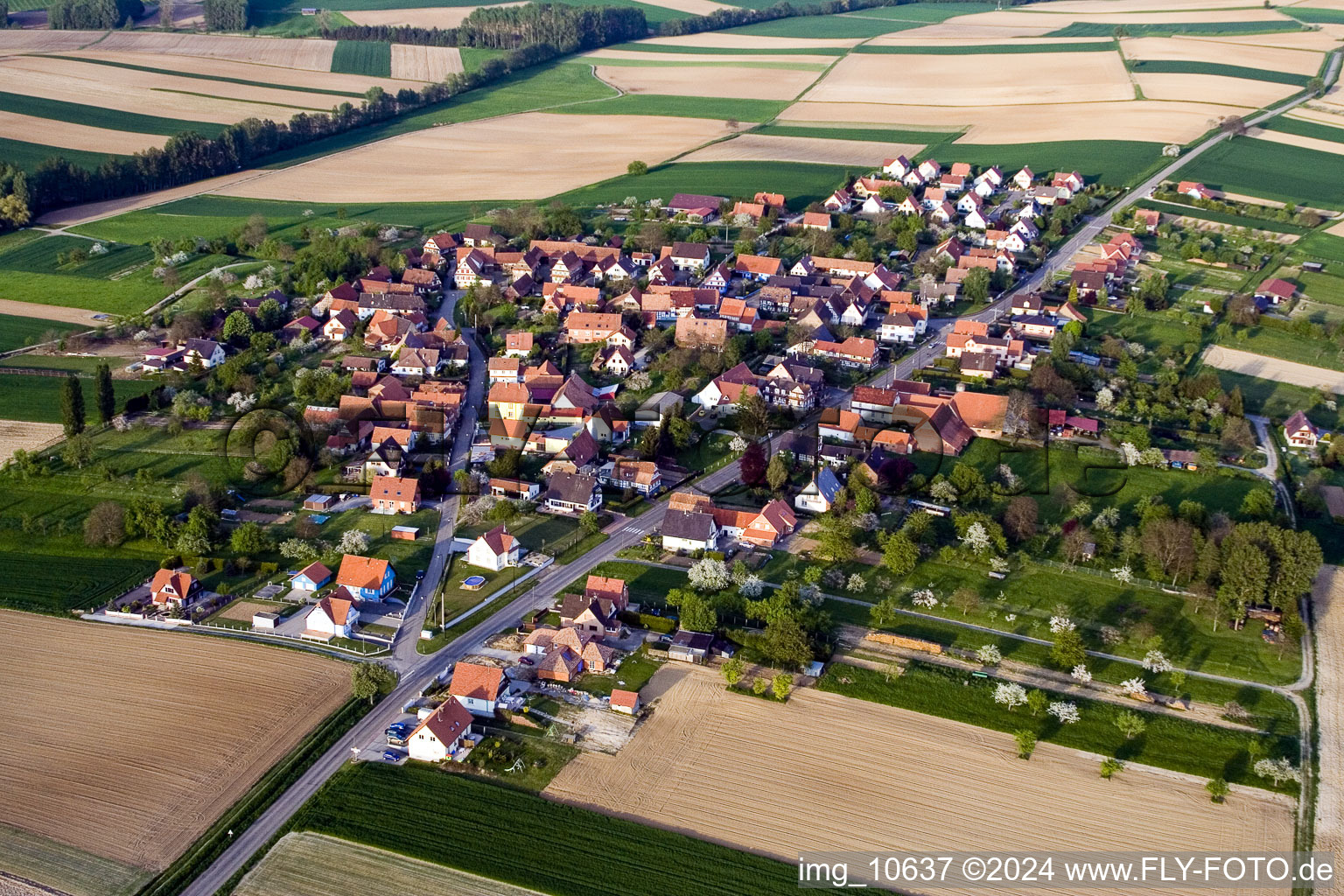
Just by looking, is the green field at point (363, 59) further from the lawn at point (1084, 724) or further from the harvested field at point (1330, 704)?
the harvested field at point (1330, 704)

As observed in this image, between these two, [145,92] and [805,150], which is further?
[145,92]

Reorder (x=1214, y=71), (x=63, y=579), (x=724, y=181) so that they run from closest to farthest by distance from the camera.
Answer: (x=63, y=579)
(x=724, y=181)
(x=1214, y=71)

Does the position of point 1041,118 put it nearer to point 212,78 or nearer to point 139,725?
point 212,78

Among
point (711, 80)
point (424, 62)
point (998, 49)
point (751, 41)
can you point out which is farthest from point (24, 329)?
point (998, 49)

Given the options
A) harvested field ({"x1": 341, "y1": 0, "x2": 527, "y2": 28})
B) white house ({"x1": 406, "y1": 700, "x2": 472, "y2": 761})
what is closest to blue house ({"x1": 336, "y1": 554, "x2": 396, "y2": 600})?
A: white house ({"x1": 406, "y1": 700, "x2": 472, "y2": 761})

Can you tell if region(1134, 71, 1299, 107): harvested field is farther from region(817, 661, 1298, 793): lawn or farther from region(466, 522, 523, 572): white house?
region(466, 522, 523, 572): white house

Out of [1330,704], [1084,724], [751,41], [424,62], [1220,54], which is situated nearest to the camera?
[1084,724]
